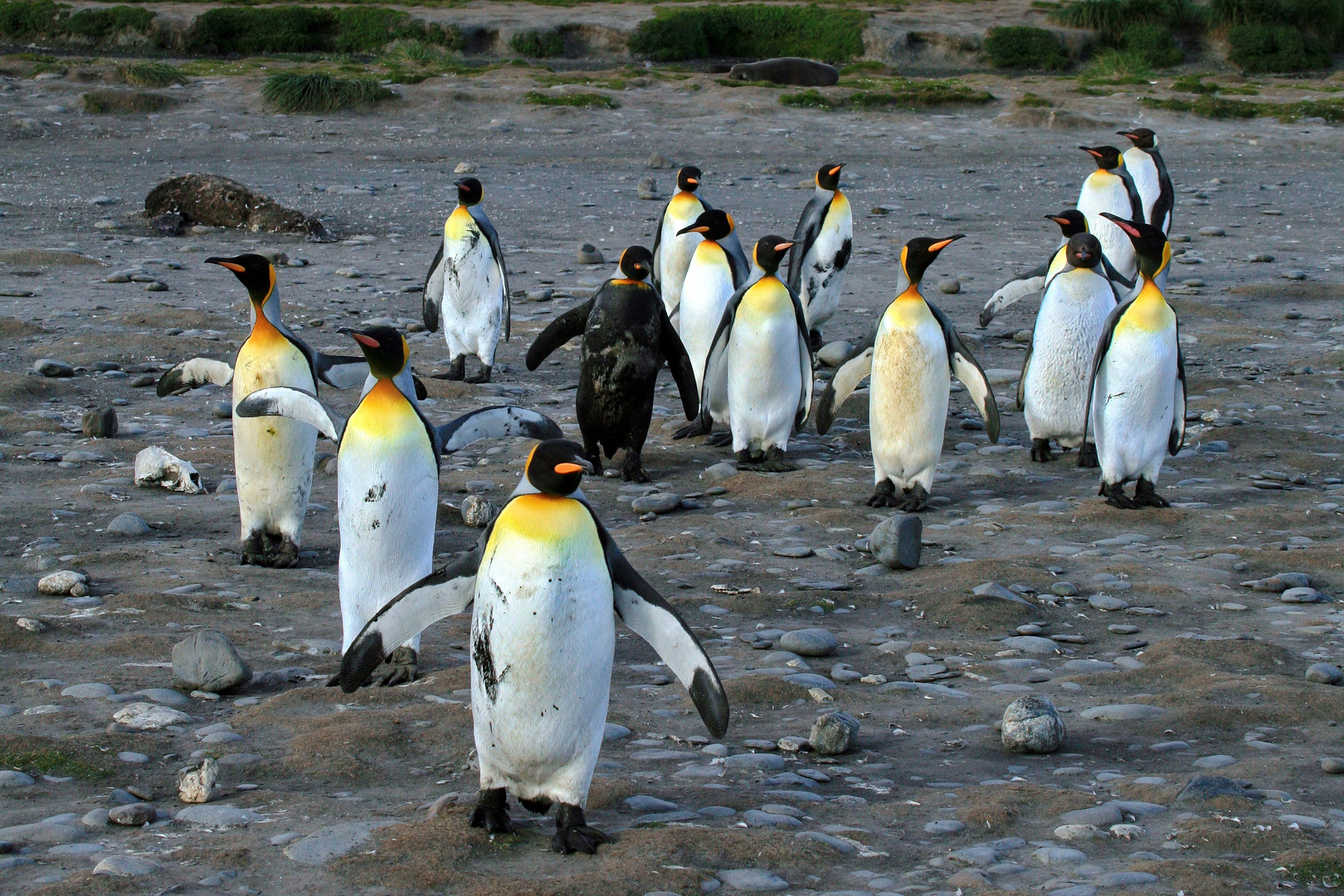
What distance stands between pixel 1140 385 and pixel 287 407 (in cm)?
320

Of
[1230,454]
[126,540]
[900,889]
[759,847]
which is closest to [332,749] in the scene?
[759,847]

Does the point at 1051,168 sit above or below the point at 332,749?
above

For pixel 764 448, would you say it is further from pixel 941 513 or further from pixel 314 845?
pixel 314 845

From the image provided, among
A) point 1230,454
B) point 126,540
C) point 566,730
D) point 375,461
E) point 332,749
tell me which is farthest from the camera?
point 1230,454

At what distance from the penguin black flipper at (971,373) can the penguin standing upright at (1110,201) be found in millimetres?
3649

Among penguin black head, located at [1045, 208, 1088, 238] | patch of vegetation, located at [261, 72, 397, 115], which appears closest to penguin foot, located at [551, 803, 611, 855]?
penguin black head, located at [1045, 208, 1088, 238]

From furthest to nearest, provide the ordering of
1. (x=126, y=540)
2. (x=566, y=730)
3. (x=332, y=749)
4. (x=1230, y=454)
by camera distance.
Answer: (x=1230, y=454)
(x=126, y=540)
(x=332, y=749)
(x=566, y=730)

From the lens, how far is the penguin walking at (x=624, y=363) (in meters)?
6.16

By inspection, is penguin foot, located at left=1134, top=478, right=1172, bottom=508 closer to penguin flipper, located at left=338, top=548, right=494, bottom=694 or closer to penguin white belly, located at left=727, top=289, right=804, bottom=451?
penguin white belly, located at left=727, top=289, right=804, bottom=451

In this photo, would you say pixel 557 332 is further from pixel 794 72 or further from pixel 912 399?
pixel 794 72

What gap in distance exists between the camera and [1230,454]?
633cm

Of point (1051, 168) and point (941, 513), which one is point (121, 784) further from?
point (1051, 168)

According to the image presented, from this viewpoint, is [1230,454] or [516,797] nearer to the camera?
[516,797]

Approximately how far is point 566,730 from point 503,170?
11.6 metres
